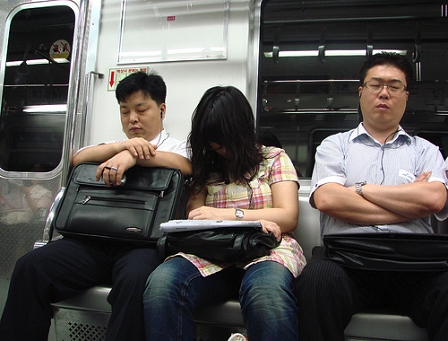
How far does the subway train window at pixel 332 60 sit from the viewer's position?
268 centimetres

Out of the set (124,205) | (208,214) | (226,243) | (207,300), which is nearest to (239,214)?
(208,214)

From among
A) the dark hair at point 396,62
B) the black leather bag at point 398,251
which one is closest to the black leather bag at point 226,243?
the black leather bag at point 398,251

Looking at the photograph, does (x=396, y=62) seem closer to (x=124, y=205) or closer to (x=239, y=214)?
(x=239, y=214)

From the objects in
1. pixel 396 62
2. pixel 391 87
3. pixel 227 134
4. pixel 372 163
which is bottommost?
pixel 372 163

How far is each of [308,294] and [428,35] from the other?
232 centimetres

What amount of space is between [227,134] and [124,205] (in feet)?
2.01

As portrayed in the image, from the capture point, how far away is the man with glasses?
1.40m

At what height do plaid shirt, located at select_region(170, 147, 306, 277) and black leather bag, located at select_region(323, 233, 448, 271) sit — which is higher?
plaid shirt, located at select_region(170, 147, 306, 277)

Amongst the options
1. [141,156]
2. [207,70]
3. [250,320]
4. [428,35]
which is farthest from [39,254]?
[428,35]

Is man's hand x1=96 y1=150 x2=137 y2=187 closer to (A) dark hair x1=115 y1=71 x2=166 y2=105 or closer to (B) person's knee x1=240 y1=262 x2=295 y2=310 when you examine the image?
(A) dark hair x1=115 y1=71 x2=166 y2=105

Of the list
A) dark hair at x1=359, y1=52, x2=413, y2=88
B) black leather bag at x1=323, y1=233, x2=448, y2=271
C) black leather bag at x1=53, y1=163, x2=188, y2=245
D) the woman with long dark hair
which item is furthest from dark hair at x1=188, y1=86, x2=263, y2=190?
dark hair at x1=359, y1=52, x2=413, y2=88

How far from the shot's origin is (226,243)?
150cm

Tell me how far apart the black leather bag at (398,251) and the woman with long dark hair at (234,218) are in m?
0.27

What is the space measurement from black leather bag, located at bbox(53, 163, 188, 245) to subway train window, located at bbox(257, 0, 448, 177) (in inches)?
41.0
